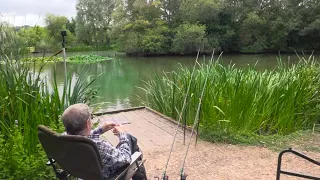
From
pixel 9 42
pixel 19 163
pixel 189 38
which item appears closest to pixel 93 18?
pixel 189 38

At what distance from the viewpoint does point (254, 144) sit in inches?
133

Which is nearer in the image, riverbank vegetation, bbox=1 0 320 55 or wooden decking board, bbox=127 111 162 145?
wooden decking board, bbox=127 111 162 145

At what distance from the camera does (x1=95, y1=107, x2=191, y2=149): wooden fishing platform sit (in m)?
3.57

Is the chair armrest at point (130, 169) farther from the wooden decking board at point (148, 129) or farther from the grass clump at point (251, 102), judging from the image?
the grass clump at point (251, 102)

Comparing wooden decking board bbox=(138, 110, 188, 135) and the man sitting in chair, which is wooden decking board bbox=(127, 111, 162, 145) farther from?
the man sitting in chair

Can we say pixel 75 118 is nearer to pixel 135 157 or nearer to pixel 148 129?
pixel 135 157

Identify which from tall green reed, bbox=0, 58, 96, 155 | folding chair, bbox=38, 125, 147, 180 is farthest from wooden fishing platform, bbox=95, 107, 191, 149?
folding chair, bbox=38, 125, 147, 180

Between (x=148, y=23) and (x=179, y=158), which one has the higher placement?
(x=148, y=23)

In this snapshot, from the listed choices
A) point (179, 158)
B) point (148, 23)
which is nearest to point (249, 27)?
point (148, 23)

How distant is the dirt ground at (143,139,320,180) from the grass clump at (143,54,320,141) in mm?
338

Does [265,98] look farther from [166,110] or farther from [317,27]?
[317,27]

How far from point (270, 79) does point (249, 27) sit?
2696 cm

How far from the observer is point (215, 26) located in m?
29.8

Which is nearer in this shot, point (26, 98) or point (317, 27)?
point (26, 98)
